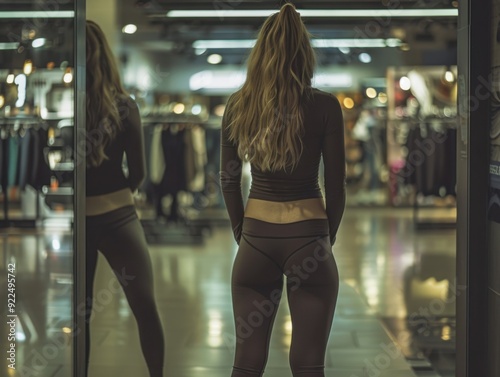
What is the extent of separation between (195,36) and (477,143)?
5109 mm

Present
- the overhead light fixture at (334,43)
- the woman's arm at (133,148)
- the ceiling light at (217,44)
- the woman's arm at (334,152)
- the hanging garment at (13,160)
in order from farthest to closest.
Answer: the ceiling light at (217,44) → the hanging garment at (13,160) → the overhead light fixture at (334,43) → the woman's arm at (133,148) → the woman's arm at (334,152)

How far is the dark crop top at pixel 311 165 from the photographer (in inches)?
110

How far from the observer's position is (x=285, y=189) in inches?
111

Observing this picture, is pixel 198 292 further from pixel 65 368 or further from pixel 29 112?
pixel 65 368

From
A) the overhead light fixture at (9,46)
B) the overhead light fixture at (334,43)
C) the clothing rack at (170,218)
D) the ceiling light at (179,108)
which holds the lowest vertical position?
the clothing rack at (170,218)

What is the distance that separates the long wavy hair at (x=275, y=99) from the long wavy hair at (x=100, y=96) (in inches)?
36.6

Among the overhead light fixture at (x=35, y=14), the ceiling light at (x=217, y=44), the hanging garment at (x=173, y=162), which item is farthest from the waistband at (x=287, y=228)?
the hanging garment at (x=173, y=162)

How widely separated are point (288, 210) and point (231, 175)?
0.23 metres

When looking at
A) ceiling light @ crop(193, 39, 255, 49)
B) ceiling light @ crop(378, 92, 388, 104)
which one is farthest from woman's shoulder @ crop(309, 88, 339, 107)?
ceiling light @ crop(378, 92, 388, 104)

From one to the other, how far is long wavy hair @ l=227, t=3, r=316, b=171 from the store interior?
17.6 inches

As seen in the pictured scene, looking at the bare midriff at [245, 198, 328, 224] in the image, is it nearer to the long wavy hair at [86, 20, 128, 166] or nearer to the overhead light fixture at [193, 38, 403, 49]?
the long wavy hair at [86, 20, 128, 166]

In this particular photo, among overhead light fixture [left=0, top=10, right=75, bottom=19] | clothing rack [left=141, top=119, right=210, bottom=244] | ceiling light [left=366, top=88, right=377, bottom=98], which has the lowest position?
clothing rack [left=141, top=119, right=210, bottom=244]

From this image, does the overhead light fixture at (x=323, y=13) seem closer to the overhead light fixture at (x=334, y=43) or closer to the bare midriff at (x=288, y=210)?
the overhead light fixture at (x=334, y=43)

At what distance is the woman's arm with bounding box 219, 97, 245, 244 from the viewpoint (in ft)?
9.36
